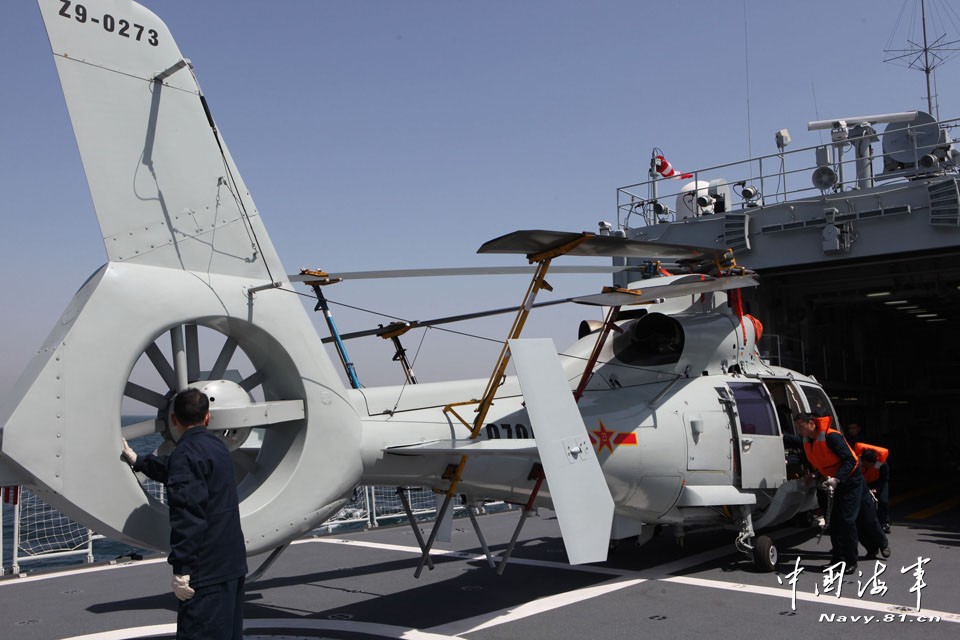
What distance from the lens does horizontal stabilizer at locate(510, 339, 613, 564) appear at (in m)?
5.64

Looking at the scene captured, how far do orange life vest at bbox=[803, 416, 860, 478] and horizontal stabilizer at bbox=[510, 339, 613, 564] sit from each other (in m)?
4.49

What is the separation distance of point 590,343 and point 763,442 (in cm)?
250

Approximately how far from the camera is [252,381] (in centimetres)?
613

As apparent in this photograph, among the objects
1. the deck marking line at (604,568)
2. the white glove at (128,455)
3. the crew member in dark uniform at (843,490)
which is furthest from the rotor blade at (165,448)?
the crew member in dark uniform at (843,490)

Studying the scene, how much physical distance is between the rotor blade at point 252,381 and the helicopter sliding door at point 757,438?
5958 millimetres

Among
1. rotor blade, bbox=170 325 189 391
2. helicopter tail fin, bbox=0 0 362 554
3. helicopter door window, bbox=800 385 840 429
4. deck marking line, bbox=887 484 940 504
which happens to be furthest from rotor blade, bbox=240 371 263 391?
deck marking line, bbox=887 484 940 504

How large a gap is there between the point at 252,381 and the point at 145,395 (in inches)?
36.5

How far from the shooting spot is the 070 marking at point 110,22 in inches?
200

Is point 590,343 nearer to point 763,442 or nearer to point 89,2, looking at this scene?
point 763,442

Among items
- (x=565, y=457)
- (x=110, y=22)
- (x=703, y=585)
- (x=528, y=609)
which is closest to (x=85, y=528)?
(x=528, y=609)

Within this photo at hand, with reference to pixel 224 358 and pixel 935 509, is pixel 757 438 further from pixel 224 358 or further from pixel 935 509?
pixel 935 509

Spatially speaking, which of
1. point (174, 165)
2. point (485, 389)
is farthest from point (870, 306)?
point (174, 165)

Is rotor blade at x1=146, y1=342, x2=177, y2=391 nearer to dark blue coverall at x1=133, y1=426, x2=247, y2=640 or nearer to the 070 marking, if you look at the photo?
dark blue coverall at x1=133, y1=426, x2=247, y2=640

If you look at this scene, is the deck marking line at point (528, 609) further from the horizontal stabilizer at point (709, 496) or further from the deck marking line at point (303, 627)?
the horizontal stabilizer at point (709, 496)
